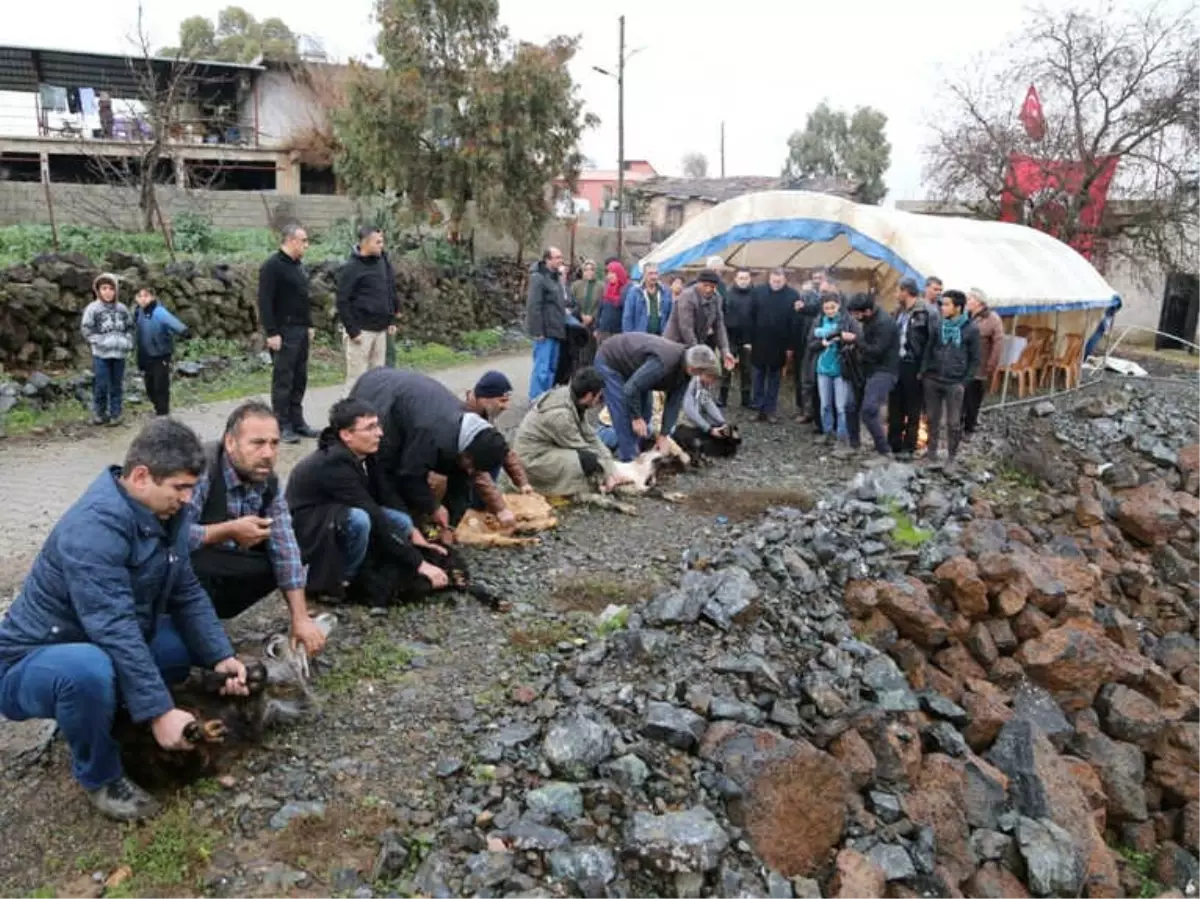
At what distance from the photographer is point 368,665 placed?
4.38m

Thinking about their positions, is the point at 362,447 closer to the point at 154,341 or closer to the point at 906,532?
the point at 906,532

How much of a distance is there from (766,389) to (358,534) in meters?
7.03

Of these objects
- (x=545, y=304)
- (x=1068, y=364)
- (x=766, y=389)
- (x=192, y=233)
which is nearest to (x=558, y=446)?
(x=545, y=304)

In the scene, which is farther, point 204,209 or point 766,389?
point 204,209

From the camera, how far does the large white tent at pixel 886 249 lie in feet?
37.2

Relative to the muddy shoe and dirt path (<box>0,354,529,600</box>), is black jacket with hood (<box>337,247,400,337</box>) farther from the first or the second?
the muddy shoe

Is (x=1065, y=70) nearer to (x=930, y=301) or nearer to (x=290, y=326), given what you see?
(x=930, y=301)

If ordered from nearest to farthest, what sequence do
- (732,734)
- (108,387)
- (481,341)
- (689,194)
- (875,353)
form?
(732,734) → (875,353) → (108,387) → (481,341) → (689,194)

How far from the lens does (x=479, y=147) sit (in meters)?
17.2

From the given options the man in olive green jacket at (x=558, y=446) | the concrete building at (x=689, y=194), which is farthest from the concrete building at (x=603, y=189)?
the man in olive green jacket at (x=558, y=446)

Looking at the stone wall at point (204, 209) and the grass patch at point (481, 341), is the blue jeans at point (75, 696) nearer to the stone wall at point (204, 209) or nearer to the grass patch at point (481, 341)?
the grass patch at point (481, 341)

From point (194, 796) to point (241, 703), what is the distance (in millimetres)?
358

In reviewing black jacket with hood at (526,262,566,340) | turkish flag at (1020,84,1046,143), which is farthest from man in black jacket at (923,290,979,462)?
turkish flag at (1020,84,1046,143)

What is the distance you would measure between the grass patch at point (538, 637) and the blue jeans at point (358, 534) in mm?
787
